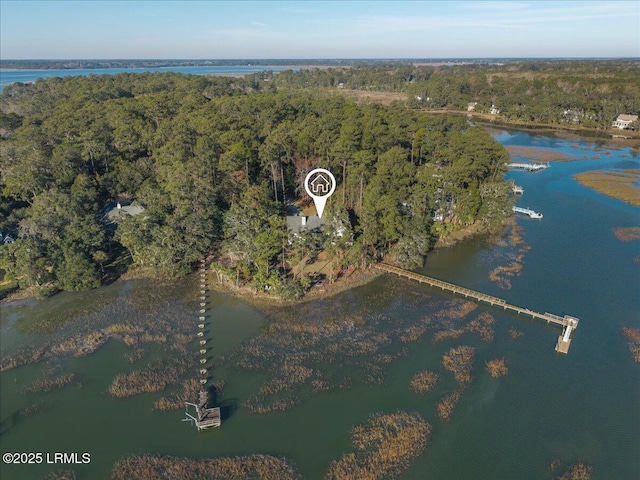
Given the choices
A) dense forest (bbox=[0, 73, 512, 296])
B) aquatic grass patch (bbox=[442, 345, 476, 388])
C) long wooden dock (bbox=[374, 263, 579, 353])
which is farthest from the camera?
dense forest (bbox=[0, 73, 512, 296])

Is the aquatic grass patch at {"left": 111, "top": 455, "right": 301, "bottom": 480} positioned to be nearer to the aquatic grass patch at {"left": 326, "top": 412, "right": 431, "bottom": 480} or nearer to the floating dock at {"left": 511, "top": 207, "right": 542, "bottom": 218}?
the aquatic grass patch at {"left": 326, "top": 412, "right": 431, "bottom": 480}

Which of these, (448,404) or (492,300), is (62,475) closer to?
(448,404)

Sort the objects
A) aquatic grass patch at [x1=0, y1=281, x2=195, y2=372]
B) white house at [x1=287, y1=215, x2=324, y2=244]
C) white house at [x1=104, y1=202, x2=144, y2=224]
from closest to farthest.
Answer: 1. aquatic grass patch at [x1=0, y1=281, x2=195, y2=372]
2. white house at [x1=287, y1=215, x2=324, y2=244]
3. white house at [x1=104, y1=202, x2=144, y2=224]

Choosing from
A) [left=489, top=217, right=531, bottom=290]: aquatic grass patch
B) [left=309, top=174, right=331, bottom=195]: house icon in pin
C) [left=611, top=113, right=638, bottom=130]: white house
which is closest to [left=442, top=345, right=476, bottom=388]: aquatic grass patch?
[left=489, top=217, right=531, bottom=290]: aquatic grass patch

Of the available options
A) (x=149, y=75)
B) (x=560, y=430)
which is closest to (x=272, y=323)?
(x=560, y=430)

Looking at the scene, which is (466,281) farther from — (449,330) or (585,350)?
(585,350)

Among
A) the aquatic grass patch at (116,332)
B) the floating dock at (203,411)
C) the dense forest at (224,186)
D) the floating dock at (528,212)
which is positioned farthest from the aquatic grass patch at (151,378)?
the floating dock at (528,212)
